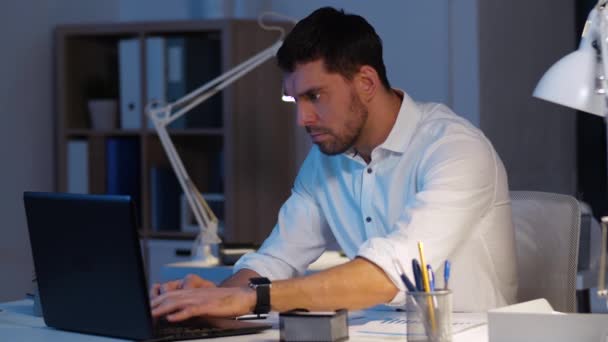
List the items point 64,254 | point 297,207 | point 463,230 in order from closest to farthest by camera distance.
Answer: point 64,254 < point 463,230 < point 297,207

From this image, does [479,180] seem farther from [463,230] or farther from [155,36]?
[155,36]

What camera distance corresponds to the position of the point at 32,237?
1802 millimetres

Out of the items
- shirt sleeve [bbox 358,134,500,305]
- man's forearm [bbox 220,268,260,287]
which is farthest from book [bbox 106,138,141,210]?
shirt sleeve [bbox 358,134,500,305]

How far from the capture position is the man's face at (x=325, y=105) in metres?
2.20

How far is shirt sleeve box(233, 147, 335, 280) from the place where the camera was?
2.31 m

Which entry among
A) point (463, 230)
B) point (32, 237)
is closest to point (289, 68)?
point (463, 230)

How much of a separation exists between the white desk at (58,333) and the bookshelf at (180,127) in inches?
73.6

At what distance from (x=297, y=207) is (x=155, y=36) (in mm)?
1926

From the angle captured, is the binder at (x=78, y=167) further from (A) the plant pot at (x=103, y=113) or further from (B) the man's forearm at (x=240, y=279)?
(B) the man's forearm at (x=240, y=279)

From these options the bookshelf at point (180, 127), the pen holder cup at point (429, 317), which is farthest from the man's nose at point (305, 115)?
the bookshelf at point (180, 127)

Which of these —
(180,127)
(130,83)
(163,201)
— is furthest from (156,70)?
(163,201)

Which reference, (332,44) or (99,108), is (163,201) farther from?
(332,44)

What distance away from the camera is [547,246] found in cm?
234

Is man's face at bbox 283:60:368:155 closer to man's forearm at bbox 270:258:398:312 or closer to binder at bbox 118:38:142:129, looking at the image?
man's forearm at bbox 270:258:398:312
